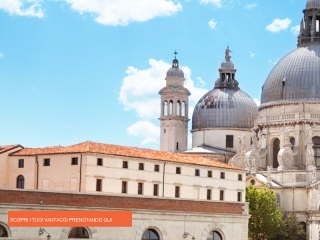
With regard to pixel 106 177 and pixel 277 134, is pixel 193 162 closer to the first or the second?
pixel 106 177

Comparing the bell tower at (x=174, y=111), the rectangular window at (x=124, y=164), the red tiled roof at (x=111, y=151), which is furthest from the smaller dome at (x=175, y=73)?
the rectangular window at (x=124, y=164)

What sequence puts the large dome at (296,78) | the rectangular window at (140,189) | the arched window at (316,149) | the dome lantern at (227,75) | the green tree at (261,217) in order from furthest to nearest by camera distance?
the dome lantern at (227,75)
the large dome at (296,78)
the arched window at (316,149)
the green tree at (261,217)
the rectangular window at (140,189)

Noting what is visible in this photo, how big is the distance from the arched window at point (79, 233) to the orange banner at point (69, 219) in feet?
1.67

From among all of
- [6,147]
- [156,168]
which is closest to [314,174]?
[156,168]

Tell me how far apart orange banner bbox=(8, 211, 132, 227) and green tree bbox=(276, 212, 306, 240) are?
30717 millimetres

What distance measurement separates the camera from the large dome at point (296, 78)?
95.6m

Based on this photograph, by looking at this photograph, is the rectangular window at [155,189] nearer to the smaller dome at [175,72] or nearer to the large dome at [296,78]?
the large dome at [296,78]

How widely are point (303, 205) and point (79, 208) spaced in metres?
42.6

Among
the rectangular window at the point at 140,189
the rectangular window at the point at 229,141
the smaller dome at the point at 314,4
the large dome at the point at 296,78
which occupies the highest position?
the smaller dome at the point at 314,4

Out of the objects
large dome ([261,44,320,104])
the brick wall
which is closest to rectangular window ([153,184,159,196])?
the brick wall

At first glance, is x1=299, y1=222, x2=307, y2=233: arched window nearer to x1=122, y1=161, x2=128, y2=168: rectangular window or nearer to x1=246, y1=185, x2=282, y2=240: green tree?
x1=246, y1=185, x2=282, y2=240: green tree

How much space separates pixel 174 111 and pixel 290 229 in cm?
2854

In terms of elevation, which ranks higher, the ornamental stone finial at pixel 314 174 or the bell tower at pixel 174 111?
the bell tower at pixel 174 111

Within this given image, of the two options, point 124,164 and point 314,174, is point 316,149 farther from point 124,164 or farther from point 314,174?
point 124,164
